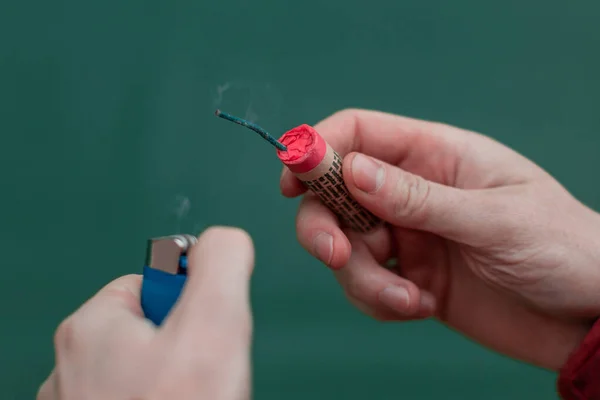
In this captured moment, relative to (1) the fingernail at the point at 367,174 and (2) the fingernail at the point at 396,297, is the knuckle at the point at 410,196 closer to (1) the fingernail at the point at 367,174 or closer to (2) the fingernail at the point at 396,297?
(1) the fingernail at the point at 367,174

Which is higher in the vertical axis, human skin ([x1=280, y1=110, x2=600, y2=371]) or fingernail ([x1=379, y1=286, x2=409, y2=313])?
human skin ([x1=280, y1=110, x2=600, y2=371])

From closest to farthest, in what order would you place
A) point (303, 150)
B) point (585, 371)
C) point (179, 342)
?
point (179, 342) < point (303, 150) < point (585, 371)

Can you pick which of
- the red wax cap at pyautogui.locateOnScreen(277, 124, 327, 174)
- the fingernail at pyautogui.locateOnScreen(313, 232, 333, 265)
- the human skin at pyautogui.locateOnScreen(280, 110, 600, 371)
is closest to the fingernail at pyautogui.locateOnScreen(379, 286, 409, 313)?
the human skin at pyautogui.locateOnScreen(280, 110, 600, 371)

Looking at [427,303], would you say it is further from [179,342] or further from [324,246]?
[179,342]

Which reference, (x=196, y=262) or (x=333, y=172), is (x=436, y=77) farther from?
(x=196, y=262)

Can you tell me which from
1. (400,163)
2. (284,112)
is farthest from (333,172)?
(284,112)

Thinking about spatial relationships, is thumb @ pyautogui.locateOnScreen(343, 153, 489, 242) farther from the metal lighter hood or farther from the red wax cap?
the metal lighter hood

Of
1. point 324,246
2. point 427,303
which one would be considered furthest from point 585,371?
point 324,246
